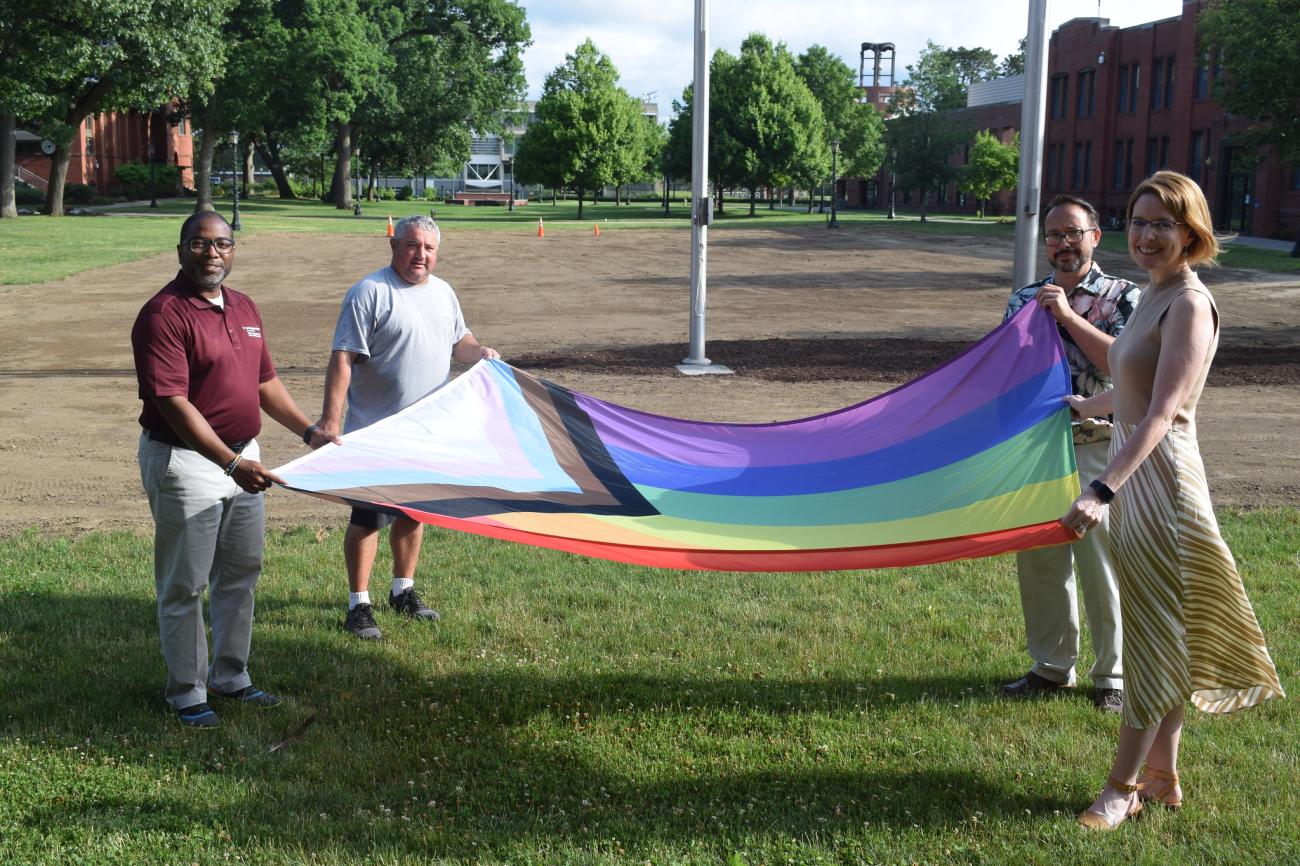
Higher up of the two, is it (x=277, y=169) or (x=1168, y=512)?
(x=277, y=169)

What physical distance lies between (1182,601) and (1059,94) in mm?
72947

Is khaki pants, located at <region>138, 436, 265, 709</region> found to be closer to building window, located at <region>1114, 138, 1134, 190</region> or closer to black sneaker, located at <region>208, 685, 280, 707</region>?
black sneaker, located at <region>208, 685, 280, 707</region>

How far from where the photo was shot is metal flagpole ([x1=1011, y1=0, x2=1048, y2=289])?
11.3m

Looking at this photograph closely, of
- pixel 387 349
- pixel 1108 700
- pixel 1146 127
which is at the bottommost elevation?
pixel 1108 700

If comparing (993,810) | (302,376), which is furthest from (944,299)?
(993,810)

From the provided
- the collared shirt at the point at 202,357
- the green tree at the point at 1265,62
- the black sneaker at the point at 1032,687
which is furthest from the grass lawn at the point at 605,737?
the green tree at the point at 1265,62

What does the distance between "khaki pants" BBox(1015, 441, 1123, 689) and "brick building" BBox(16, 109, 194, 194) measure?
250 ft

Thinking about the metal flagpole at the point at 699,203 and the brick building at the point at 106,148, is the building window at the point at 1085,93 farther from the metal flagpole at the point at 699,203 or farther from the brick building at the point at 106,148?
the metal flagpole at the point at 699,203

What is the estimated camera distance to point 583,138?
80938 millimetres

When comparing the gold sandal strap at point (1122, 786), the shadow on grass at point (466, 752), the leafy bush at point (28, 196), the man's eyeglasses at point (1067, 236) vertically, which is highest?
the leafy bush at point (28, 196)

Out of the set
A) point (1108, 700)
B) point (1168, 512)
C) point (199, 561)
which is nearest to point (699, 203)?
point (1108, 700)

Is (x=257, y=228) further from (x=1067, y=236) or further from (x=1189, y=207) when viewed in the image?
(x=1189, y=207)

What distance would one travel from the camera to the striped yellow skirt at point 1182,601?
14.5ft

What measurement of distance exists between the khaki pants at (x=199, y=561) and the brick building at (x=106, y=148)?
74.4 meters
